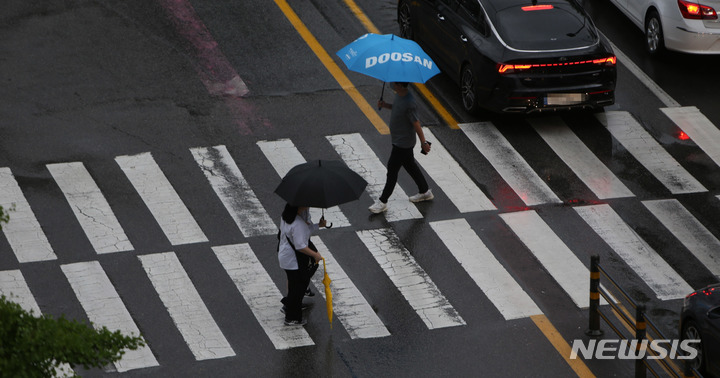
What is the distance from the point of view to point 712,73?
1961cm

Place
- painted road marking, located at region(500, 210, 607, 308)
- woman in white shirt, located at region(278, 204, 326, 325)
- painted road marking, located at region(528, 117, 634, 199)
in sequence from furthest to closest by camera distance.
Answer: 1. painted road marking, located at region(528, 117, 634, 199)
2. painted road marking, located at region(500, 210, 607, 308)
3. woman in white shirt, located at region(278, 204, 326, 325)

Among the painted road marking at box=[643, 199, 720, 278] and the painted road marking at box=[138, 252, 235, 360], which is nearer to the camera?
the painted road marking at box=[138, 252, 235, 360]

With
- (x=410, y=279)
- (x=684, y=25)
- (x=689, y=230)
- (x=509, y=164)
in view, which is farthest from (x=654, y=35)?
(x=410, y=279)

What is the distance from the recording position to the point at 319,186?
12141 mm

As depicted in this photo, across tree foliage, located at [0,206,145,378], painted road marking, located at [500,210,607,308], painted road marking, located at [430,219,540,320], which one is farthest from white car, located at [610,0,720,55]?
tree foliage, located at [0,206,145,378]

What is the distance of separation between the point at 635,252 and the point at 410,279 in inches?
114

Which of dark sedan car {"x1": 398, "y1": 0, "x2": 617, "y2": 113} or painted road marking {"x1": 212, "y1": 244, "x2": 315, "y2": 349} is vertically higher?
dark sedan car {"x1": 398, "y1": 0, "x2": 617, "y2": 113}

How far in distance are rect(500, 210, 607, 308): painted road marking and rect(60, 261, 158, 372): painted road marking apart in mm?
4829

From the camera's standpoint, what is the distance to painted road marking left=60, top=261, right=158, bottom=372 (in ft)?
40.4

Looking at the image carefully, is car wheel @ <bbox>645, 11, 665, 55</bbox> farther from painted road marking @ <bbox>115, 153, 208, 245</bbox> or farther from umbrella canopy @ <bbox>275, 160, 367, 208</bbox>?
umbrella canopy @ <bbox>275, 160, 367, 208</bbox>

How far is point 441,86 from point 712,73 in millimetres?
4572

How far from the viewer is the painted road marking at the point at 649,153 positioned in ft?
53.7

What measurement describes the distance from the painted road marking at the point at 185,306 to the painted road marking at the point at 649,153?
6.78 metres

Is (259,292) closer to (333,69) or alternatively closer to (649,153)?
(333,69)
